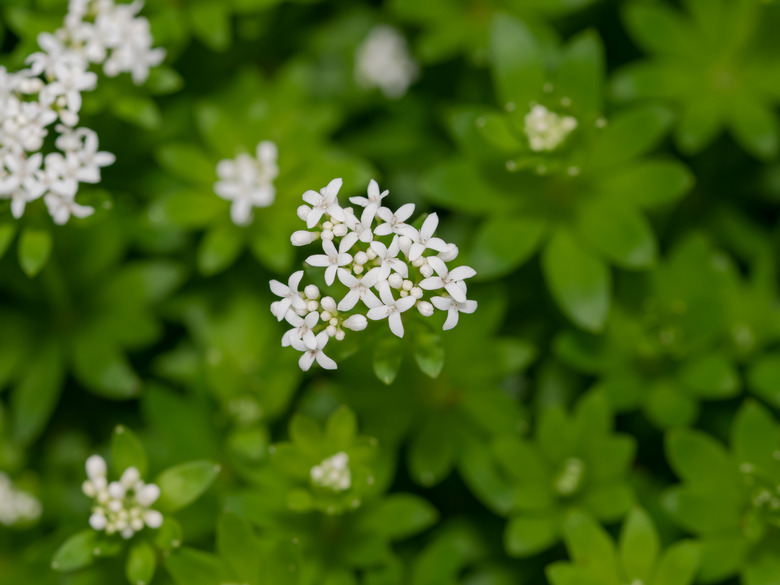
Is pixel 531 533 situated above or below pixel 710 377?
below

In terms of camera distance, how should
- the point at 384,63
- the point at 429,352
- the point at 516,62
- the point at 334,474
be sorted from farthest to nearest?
the point at 384,63 → the point at 516,62 → the point at 334,474 → the point at 429,352

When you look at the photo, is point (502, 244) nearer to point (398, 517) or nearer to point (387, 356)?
point (387, 356)

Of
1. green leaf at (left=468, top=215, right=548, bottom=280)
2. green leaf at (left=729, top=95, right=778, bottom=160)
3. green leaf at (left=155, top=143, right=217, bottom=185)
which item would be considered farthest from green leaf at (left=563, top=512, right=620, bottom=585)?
green leaf at (left=155, top=143, right=217, bottom=185)

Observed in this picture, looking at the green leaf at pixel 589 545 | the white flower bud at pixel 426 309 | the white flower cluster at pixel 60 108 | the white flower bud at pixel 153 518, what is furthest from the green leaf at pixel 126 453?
the green leaf at pixel 589 545

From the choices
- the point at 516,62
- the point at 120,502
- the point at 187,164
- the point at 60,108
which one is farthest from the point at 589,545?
the point at 60,108

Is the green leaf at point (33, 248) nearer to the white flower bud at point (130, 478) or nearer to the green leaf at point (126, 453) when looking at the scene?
the green leaf at point (126, 453)

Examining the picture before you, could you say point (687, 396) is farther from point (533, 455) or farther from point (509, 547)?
point (509, 547)

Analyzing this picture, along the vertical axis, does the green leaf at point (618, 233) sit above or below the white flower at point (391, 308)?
below

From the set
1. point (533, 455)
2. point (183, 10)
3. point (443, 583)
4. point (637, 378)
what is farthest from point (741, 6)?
point (443, 583)
